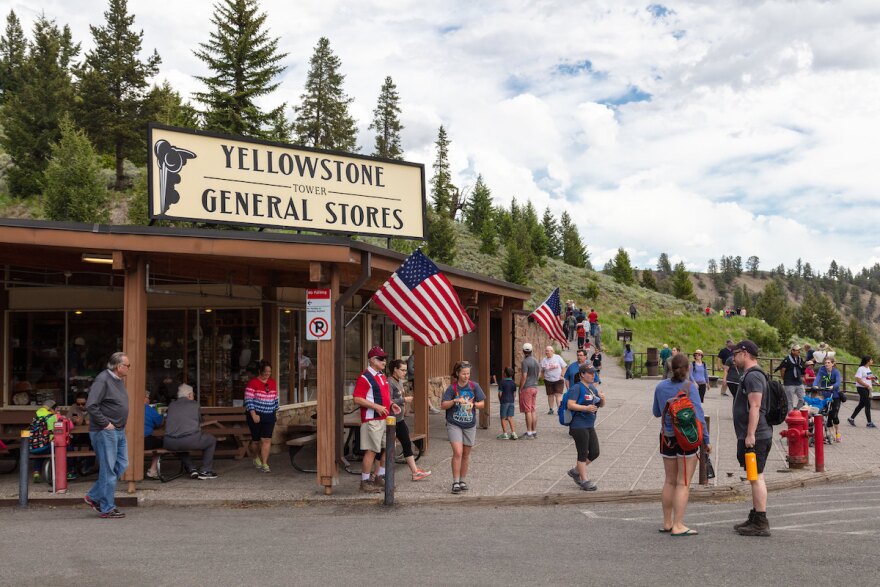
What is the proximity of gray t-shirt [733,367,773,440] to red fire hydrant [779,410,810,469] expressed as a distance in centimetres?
447

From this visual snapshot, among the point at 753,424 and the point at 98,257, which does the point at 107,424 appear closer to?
the point at 98,257

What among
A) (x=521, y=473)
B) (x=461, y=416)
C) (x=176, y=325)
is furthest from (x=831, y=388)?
(x=176, y=325)

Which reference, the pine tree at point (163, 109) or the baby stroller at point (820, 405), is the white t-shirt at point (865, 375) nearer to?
the baby stroller at point (820, 405)

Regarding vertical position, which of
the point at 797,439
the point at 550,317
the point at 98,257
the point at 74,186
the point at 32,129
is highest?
the point at 32,129

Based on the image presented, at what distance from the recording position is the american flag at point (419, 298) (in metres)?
10.5

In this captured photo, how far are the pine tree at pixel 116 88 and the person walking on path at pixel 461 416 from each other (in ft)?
170

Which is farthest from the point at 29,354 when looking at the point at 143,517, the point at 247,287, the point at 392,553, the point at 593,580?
the point at 593,580

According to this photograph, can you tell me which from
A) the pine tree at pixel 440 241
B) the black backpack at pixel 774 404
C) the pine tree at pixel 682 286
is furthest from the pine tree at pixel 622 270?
the black backpack at pixel 774 404

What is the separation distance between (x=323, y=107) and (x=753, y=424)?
70.8 m

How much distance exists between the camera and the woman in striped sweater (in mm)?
11547

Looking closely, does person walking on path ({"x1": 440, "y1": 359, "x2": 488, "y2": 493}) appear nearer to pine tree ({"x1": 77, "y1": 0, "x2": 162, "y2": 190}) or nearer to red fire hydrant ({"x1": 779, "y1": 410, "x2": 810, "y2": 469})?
red fire hydrant ({"x1": 779, "y1": 410, "x2": 810, "y2": 469})

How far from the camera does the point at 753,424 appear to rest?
717 centimetres

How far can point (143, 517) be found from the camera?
870 centimetres

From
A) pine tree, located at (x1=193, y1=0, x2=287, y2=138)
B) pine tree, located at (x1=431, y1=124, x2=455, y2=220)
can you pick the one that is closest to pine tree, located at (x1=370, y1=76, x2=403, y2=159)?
pine tree, located at (x1=431, y1=124, x2=455, y2=220)
